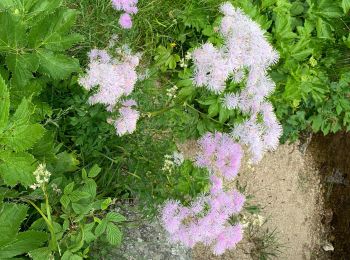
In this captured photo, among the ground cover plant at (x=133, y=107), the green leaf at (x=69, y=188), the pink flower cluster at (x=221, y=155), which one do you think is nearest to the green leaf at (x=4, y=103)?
the ground cover plant at (x=133, y=107)

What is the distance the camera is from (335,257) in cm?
390

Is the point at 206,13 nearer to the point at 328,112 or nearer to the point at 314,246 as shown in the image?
the point at 328,112

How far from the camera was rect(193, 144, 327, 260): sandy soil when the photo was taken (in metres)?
3.35

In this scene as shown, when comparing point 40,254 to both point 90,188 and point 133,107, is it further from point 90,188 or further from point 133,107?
point 133,107

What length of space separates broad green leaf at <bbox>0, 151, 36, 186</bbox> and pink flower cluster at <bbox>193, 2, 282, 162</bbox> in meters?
0.88

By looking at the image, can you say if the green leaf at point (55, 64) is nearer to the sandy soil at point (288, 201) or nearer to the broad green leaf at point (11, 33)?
the broad green leaf at point (11, 33)

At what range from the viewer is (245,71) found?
2.18 meters

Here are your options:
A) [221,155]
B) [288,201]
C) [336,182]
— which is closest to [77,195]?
[221,155]

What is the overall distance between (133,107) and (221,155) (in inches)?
16.8

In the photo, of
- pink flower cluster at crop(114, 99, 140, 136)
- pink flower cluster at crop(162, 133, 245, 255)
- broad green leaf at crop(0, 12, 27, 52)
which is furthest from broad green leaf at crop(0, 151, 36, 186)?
pink flower cluster at crop(162, 133, 245, 255)

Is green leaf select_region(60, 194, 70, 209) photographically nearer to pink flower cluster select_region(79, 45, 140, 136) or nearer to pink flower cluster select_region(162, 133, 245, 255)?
pink flower cluster select_region(79, 45, 140, 136)

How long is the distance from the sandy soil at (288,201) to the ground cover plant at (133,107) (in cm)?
63

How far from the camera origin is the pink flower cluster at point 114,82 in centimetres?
177

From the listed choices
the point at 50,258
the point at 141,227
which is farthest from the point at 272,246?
the point at 50,258
